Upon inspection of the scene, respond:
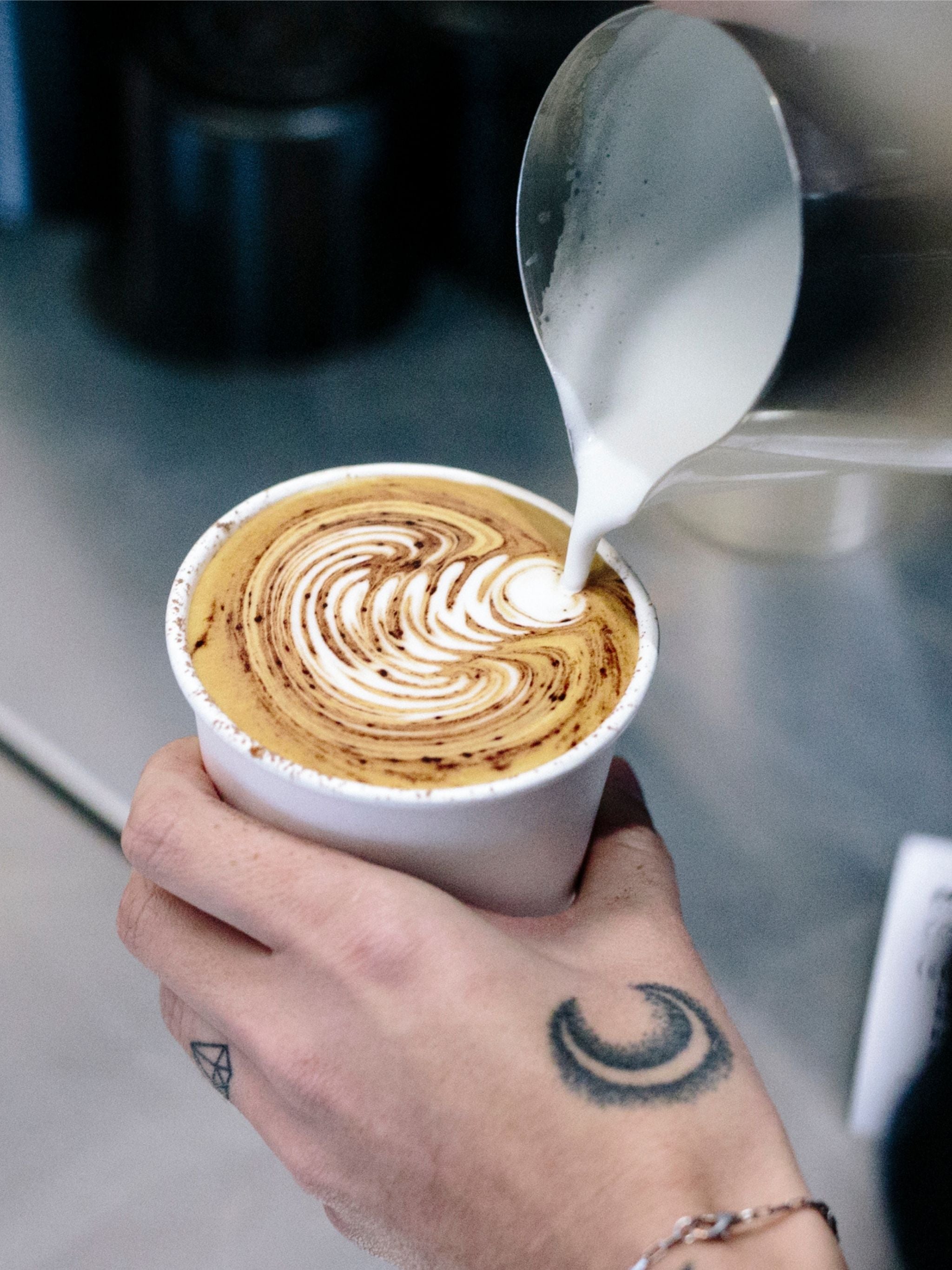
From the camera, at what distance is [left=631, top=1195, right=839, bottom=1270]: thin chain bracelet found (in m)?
0.54

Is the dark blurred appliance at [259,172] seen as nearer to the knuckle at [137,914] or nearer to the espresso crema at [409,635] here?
the espresso crema at [409,635]

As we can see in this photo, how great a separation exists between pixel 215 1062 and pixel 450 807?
0.79 ft

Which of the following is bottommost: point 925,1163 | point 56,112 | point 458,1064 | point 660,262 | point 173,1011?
point 925,1163

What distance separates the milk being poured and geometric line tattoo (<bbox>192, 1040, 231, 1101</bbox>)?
13.1 inches

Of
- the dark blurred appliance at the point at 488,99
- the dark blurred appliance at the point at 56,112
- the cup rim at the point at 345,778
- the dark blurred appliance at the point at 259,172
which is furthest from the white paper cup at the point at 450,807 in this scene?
the dark blurred appliance at the point at 56,112

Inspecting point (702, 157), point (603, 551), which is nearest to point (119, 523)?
point (603, 551)

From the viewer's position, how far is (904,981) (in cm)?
88

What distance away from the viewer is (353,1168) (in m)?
0.60

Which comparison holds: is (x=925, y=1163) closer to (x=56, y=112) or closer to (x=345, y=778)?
(x=345, y=778)

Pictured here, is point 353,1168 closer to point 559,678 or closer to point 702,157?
point 559,678

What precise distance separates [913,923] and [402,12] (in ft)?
3.50

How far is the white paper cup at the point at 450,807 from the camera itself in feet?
1.95

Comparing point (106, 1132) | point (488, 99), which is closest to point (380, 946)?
point (106, 1132)

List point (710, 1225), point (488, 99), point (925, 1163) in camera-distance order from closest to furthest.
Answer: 1. point (710, 1225)
2. point (925, 1163)
3. point (488, 99)
